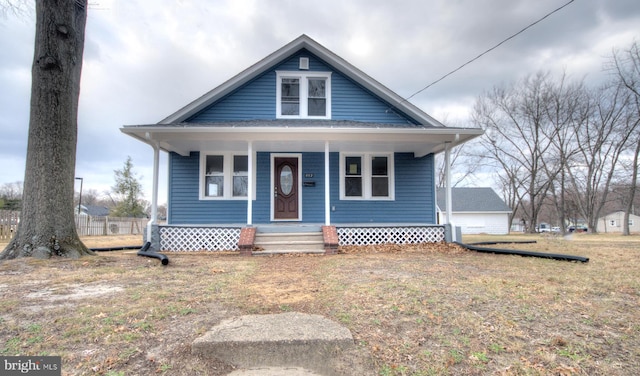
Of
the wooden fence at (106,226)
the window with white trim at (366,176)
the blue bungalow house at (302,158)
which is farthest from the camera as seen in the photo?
the wooden fence at (106,226)

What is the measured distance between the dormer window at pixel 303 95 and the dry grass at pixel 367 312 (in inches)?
241

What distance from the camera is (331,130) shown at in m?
8.27

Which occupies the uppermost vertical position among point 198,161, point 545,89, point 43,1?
point 545,89

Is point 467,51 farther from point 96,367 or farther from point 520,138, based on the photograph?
point 520,138

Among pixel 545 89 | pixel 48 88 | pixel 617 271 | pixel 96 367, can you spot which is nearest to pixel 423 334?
pixel 96 367

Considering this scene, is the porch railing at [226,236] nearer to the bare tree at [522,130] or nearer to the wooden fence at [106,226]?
the wooden fence at [106,226]

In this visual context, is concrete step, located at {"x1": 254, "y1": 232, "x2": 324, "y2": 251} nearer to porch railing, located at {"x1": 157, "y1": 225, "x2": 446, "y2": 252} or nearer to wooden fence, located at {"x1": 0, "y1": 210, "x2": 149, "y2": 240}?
porch railing, located at {"x1": 157, "y1": 225, "x2": 446, "y2": 252}

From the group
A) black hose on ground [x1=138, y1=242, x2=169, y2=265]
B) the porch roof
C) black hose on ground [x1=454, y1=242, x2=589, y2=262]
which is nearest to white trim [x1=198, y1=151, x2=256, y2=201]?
the porch roof

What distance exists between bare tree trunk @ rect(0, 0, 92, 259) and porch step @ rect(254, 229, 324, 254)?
141 inches

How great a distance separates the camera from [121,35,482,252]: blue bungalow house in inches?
393

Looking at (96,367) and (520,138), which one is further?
(520,138)

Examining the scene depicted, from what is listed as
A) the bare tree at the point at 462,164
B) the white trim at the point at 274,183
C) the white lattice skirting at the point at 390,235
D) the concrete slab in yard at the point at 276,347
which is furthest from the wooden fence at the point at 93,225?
the bare tree at the point at 462,164

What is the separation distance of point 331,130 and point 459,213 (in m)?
26.2

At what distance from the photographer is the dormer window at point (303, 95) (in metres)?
10.5
